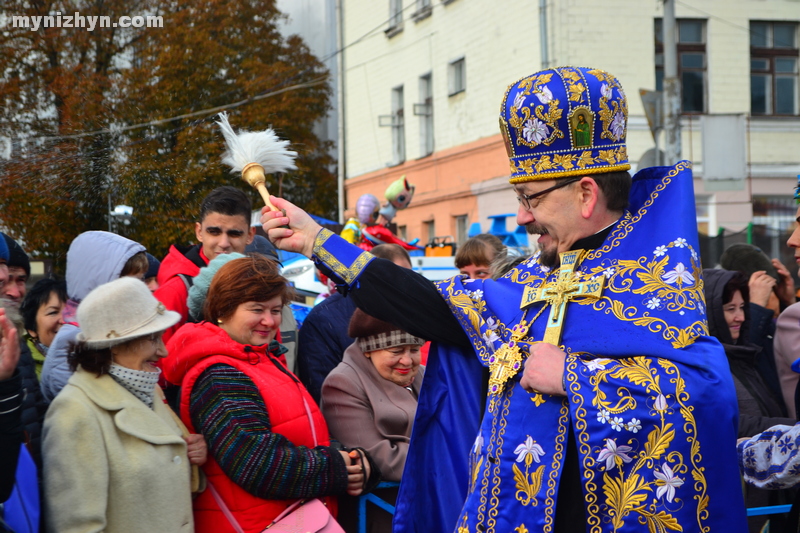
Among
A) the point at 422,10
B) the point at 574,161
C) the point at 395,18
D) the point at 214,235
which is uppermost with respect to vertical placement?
the point at 395,18

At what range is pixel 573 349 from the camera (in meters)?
2.58

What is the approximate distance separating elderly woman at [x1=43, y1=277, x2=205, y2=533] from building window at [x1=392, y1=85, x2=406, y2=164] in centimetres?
2187

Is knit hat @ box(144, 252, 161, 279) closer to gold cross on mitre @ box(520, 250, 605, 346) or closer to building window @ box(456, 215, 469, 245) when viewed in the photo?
gold cross on mitre @ box(520, 250, 605, 346)

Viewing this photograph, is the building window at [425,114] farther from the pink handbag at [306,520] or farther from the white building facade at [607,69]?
the pink handbag at [306,520]

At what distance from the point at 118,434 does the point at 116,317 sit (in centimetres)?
46

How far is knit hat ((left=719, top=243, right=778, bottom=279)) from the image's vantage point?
5797 mm

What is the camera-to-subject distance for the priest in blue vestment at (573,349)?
2.40m

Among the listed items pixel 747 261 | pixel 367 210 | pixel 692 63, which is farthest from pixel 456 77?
pixel 747 261

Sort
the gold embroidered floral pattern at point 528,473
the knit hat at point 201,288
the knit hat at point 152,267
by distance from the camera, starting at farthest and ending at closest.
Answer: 1. the knit hat at point 152,267
2. the knit hat at point 201,288
3. the gold embroidered floral pattern at point 528,473

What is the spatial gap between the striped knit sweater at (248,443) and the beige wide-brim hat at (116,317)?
320 millimetres

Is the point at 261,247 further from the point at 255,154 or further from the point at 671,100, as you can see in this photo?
the point at 671,100

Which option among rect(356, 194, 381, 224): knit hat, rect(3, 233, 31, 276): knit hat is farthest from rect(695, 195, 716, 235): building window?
rect(3, 233, 31, 276): knit hat

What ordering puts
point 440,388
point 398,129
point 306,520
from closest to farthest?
point 440,388
point 306,520
point 398,129

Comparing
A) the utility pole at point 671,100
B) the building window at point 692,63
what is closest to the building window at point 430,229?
the building window at point 692,63
